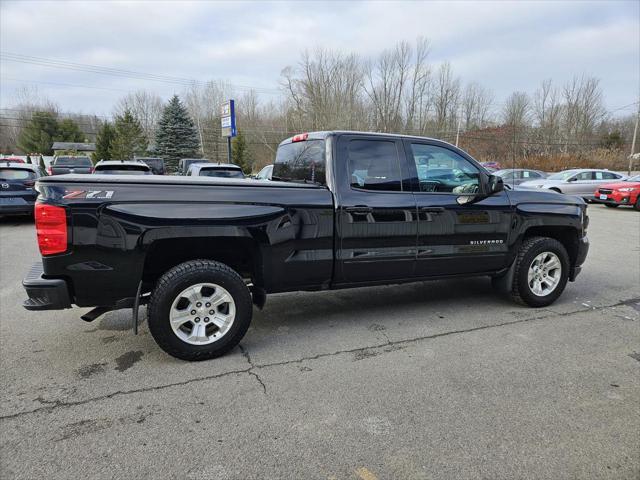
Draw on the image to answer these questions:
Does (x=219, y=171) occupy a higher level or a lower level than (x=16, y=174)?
higher

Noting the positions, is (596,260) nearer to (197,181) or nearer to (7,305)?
(197,181)

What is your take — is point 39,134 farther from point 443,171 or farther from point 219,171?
point 443,171

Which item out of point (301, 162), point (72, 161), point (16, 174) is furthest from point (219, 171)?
point (72, 161)

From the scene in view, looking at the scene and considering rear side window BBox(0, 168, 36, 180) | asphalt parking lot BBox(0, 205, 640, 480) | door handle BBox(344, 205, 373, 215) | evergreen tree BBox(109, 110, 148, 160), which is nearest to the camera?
asphalt parking lot BBox(0, 205, 640, 480)

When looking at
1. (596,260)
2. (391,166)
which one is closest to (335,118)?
(596,260)

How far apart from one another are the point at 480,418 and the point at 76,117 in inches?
3144

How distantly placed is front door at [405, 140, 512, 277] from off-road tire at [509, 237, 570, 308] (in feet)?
0.98

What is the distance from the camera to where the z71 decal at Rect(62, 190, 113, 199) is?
310cm

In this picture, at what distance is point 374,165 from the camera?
420 centimetres

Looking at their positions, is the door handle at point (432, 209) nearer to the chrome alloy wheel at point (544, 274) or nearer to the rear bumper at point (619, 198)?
the chrome alloy wheel at point (544, 274)

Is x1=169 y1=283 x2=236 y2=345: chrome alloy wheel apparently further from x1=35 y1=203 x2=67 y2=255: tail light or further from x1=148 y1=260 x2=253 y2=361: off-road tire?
x1=35 y1=203 x2=67 y2=255: tail light


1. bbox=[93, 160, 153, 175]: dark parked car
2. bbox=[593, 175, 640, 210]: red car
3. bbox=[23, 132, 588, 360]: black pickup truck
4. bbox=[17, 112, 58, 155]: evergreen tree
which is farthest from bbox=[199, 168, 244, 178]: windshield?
bbox=[17, 112, 58, 155]: evergreen tree

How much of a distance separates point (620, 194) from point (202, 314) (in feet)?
59.7

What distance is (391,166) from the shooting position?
4270 millimetres
